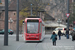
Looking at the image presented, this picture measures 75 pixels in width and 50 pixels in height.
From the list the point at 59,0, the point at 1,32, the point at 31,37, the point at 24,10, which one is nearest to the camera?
the point at 31,37

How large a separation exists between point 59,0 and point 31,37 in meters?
19.5

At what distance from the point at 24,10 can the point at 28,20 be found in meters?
40.8

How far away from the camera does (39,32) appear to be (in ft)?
78.4

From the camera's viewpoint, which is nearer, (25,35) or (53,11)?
(25,35)

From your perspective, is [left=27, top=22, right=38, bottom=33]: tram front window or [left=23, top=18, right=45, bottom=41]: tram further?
[left=27, top=22, right=38, bottom=33]: tram front window

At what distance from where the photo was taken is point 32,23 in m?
24.0

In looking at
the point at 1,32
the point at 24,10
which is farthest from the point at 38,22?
the point at 24,10

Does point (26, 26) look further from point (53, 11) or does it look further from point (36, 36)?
point (53, 11)

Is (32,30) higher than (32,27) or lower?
lower

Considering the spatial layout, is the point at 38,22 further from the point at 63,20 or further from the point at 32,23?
the point at 63,20

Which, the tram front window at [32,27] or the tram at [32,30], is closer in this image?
the tram at [32,30]

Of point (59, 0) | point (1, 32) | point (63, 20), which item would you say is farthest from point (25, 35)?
point (63, 20)

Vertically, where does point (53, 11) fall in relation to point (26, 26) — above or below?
above

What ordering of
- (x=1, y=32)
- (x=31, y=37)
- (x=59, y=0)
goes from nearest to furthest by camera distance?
(x=31, y=37)
(x=59, y=0)
(x=1, y=32)
